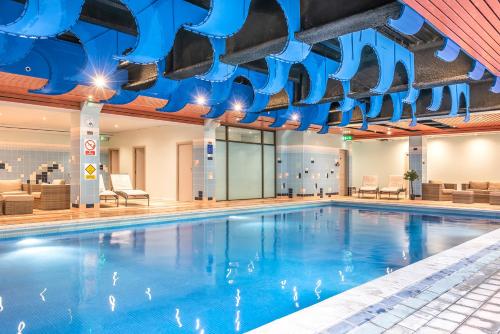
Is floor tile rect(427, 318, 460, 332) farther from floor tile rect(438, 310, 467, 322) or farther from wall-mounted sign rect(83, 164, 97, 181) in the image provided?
wall-mounted sign rect(83, 164, 97, 181)

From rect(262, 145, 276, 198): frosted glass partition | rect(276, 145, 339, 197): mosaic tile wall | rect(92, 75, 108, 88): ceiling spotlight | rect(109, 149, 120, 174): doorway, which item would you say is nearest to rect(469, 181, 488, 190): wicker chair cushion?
rect(276, 145, 339, 197): mosaic tile wall

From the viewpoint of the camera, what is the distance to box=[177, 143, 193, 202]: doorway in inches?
476

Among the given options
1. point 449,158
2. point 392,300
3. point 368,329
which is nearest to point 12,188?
point 392,300

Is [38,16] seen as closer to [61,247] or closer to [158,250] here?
[158,250]

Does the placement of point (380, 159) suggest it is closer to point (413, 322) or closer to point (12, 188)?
point (12, 188)

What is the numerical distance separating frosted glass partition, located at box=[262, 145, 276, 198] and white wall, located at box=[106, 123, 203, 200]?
3.35 m

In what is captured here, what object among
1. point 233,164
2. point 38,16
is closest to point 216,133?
point 233,164

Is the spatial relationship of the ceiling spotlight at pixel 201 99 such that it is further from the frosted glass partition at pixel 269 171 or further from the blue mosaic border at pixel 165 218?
the frosted glass partition at pixel 269 171

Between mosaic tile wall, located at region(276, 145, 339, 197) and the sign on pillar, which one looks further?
mosaic tile wall, located at region(276, 145, 339, 197)

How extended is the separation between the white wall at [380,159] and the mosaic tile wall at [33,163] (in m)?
12.2

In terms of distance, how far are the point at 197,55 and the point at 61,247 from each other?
12.9 ft

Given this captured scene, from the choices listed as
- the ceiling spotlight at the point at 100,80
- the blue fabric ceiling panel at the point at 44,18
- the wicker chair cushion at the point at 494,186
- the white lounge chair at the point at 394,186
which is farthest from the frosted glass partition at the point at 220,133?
the blue fabric ceiling panel at the point at 44,18

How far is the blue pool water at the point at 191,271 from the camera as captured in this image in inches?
112

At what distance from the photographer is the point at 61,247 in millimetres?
5492
